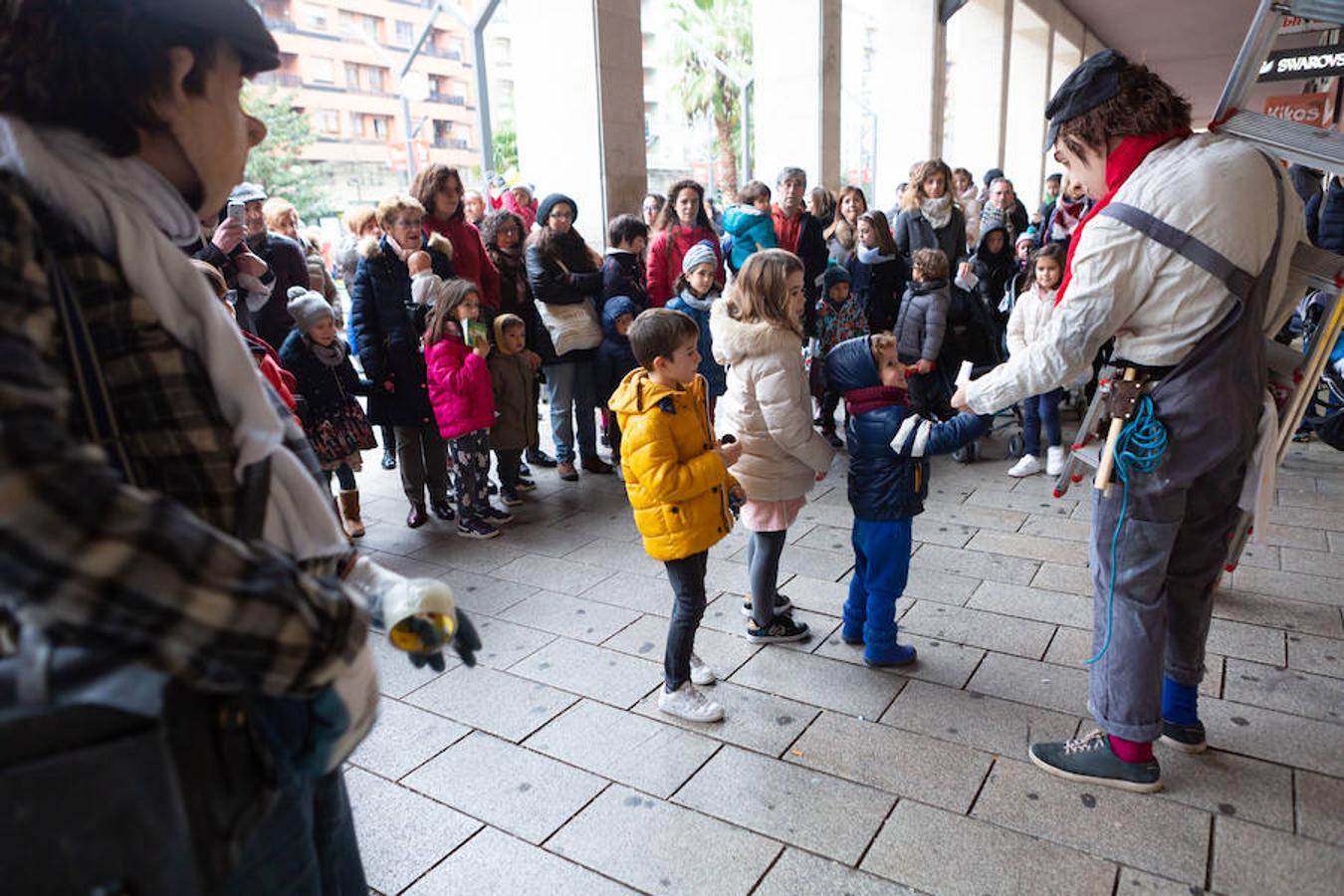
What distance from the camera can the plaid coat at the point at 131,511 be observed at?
2.56 ft

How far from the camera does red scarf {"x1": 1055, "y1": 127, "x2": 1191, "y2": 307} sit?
2.31 m

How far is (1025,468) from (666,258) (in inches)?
114

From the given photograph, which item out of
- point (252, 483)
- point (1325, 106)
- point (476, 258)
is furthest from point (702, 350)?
point (1325, 106)

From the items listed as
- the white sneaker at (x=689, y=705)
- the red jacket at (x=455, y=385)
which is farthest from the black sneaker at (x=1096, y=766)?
the red jacket at (x=455, y=385)

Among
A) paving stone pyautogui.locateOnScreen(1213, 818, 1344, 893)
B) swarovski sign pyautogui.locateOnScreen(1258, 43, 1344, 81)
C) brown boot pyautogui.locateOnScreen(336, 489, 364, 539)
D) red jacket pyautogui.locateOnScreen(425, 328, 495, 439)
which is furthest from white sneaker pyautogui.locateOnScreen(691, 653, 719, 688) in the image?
swarovski sign pyautogui.locateOnScreen(1258, 43, 1344, 81)

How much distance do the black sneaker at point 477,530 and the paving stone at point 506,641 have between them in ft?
3.70

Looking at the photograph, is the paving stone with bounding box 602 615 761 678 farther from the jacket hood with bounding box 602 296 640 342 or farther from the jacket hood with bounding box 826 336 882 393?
the jacket hood with bounding box 602 296 640 342

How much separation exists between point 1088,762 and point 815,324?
14.9 feet

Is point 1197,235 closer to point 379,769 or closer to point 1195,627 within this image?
point 1195,627

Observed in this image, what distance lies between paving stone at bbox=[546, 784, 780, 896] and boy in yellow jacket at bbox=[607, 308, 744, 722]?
0.50 metres

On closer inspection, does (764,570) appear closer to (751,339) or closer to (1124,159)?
(751,339)

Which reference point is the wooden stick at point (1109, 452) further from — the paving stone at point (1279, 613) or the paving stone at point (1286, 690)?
the paving stone at point (1279, 613)

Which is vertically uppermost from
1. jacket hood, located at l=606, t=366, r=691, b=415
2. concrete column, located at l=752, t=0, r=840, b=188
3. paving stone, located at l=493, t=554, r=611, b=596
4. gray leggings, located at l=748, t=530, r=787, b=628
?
concrete column, located at l=752, t=0, r=840, b=188

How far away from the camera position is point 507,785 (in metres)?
2.74
